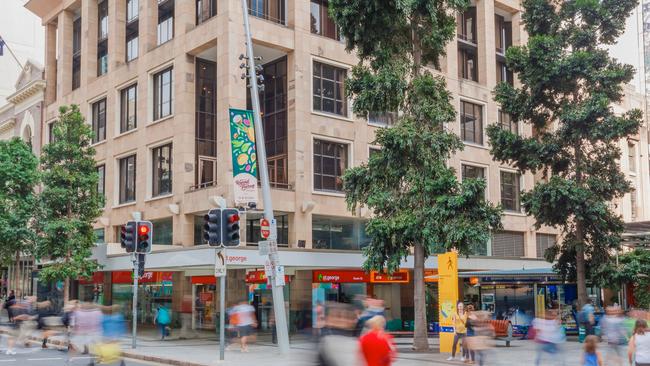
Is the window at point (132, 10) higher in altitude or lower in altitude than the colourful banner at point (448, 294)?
higher

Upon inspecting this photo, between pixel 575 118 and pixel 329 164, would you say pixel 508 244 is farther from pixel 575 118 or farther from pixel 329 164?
pixel 575 118

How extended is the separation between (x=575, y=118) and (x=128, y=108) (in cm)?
2452

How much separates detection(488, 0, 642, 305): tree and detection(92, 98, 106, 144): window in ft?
80.0

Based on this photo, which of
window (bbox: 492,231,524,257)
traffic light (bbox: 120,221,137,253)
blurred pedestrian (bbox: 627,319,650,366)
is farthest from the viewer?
window (bbox: 492,231,524,257)

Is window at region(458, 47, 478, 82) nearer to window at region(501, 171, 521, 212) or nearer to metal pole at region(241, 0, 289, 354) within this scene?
window at region(501, 171, 521, 212)

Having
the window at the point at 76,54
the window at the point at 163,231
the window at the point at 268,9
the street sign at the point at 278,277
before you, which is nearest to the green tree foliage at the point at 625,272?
the street sign at the point at 278,277

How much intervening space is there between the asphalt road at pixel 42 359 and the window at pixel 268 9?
17403 mm

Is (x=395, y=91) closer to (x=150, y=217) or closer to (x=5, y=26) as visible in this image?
(x=150, y=217)

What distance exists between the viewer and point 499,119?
45500 mm

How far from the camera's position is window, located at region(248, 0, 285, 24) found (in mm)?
33969

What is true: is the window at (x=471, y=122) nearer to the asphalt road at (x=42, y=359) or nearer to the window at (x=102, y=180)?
the window at (x=102, y=180)

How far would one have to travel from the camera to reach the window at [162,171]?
36062mm

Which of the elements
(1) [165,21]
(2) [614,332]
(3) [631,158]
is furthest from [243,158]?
(3) [631,158]

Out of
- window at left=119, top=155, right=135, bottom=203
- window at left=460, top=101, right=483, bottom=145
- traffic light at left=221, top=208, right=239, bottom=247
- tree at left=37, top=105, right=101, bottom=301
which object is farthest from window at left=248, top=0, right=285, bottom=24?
traffic light at left=221, top=208, right=239, bottom=247
